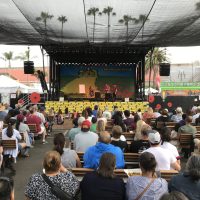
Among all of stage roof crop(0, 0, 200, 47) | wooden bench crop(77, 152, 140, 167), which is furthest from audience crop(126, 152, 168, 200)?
stage roof crop(0, 0, 200, 47)

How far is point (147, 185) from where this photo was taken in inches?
146

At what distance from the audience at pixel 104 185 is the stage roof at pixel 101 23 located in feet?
31.8

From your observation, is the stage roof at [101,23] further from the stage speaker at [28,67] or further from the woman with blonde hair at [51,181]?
the woman with blonde hair at [51,181]

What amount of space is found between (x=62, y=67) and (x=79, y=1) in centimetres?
1537

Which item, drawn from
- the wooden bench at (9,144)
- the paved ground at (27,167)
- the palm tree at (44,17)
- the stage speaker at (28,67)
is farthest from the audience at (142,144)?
the stage speaker at (28,67)

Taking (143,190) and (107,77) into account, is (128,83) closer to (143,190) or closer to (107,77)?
(107,77)

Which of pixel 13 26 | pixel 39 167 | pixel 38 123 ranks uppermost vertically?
pixel 13 26

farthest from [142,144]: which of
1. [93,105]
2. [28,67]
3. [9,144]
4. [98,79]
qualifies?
[98,79]

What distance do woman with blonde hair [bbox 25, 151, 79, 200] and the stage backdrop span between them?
2445cm

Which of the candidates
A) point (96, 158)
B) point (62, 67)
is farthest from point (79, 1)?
point (62, 67)

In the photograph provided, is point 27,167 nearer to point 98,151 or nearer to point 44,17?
point 98,151

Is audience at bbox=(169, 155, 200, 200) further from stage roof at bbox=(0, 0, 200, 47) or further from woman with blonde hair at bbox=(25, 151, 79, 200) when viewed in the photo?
stage roof at bbox=(0, 0, 200, 47)

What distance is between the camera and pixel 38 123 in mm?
12281

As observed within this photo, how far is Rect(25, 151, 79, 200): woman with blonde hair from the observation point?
3.67 m
